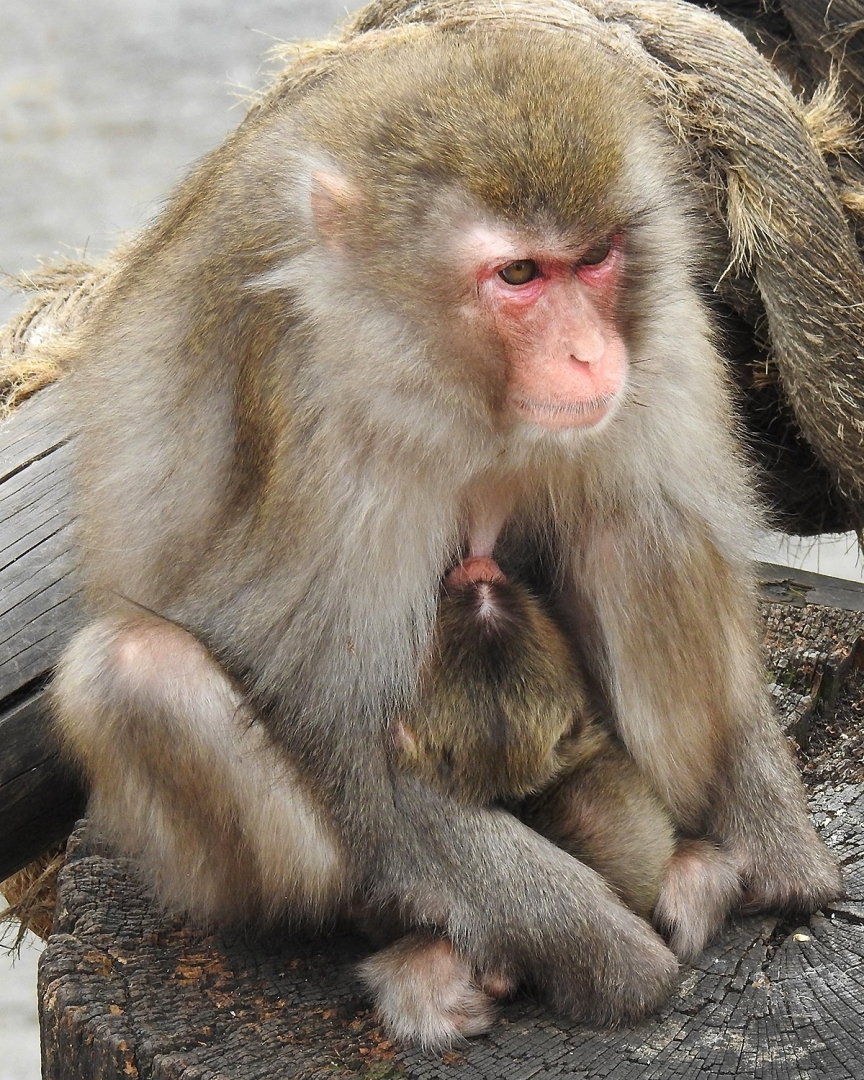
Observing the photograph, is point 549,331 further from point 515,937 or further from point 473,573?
point 515,937

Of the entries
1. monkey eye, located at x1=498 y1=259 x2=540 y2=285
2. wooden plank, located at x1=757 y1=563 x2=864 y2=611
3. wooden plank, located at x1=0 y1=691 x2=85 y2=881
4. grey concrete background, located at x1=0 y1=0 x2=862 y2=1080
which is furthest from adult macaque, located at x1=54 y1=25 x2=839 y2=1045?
grey concrete background, located at x1=0 y1=0 x2=862 y2=1080

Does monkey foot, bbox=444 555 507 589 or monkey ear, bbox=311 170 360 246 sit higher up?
monkey ear, bbox=311 170 360 246

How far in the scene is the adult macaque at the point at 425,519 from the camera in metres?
1.90

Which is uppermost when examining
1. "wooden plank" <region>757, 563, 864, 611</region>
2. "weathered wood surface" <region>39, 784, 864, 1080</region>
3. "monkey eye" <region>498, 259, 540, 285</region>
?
"monkey eye" <region>498, 259, 540, 285</region>

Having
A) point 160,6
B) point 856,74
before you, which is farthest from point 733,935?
point 160,6

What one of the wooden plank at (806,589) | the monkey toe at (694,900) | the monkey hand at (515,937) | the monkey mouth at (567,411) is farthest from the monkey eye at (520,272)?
the wooden plank at (806,589)

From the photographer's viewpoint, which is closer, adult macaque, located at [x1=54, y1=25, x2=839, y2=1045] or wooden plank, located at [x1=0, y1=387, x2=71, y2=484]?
adult macaque, located at [x1=54, y1=25, x2=839, y2=1045]

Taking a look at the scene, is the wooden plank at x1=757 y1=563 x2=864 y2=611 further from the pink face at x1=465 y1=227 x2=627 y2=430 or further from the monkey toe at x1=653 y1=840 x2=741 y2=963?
the pink face at x1=465 y1=227 x2=627 y2=430

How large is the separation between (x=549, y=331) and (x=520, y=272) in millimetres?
81

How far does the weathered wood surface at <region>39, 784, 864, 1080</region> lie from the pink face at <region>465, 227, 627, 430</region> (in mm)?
780

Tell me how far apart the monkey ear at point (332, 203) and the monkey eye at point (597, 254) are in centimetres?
30

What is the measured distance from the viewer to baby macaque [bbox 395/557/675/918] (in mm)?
2031

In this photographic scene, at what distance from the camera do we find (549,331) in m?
1.90

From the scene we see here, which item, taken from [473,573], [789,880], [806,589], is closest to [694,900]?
[789,880]
